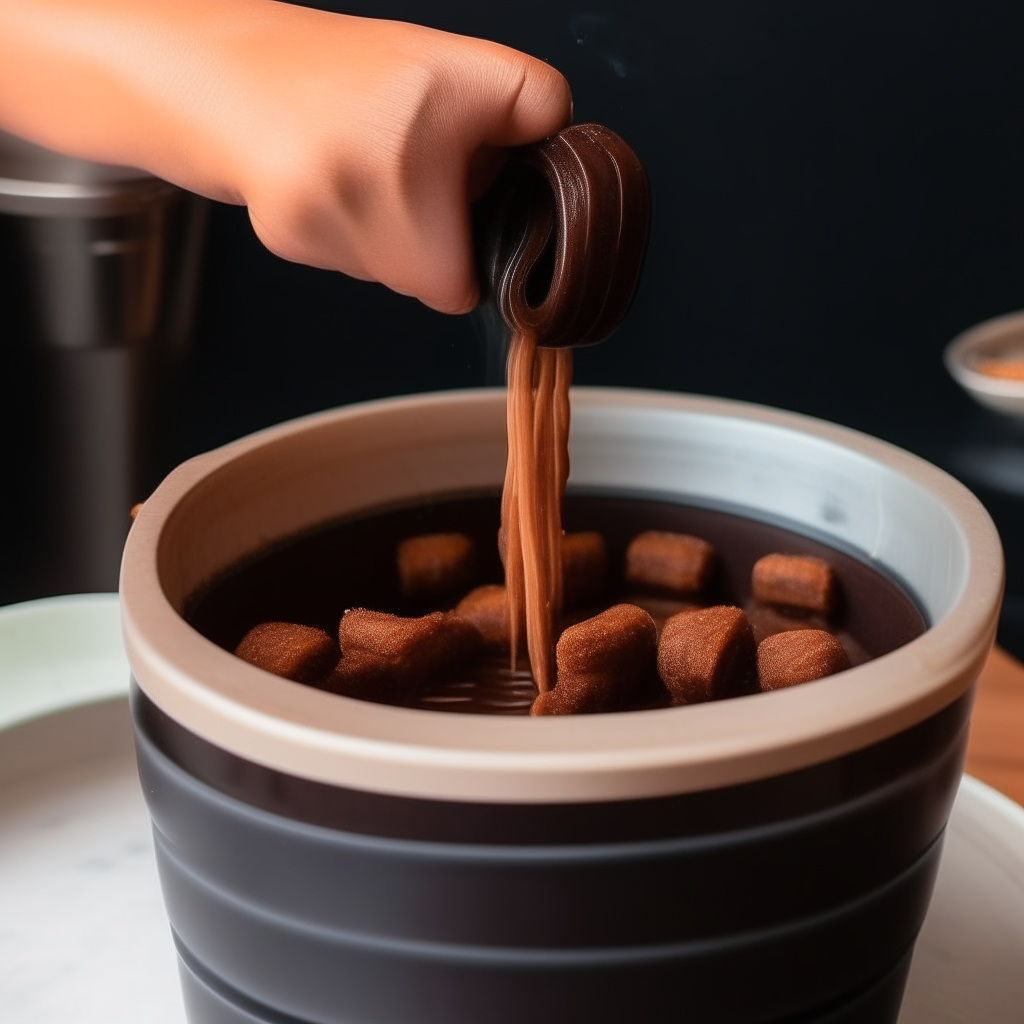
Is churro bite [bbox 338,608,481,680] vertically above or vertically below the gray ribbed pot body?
below

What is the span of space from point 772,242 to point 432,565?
4.62 feet

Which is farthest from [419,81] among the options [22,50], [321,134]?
[22,50]

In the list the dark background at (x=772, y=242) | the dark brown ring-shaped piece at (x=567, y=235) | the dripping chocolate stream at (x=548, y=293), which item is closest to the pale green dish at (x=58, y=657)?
the dripping chocolate stream at (x=548, y=293)

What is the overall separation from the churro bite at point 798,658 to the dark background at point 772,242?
1109 mm

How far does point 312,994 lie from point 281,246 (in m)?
0.37

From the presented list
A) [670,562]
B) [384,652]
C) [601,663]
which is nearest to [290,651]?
[384,652]

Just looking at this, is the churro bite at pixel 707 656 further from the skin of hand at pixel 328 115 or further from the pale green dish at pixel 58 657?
the pale green dish at pixel 58 657

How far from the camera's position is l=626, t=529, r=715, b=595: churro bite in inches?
34.3

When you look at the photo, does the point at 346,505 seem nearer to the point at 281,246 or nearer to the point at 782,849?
the point at 281,246

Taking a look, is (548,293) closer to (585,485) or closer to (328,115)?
(328,115)

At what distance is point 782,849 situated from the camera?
20.2 inches

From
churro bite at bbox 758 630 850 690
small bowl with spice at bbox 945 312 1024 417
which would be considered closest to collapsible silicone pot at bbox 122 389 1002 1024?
churro bite at bbox 758 630 850 690

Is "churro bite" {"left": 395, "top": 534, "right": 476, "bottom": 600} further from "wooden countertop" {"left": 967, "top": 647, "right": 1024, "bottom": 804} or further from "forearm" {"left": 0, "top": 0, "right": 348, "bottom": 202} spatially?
"wooden countertop" {"left": 967, "top": 647, "right": 1024, "bottom": 804}

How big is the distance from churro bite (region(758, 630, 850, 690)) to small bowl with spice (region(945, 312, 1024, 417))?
116 cm
